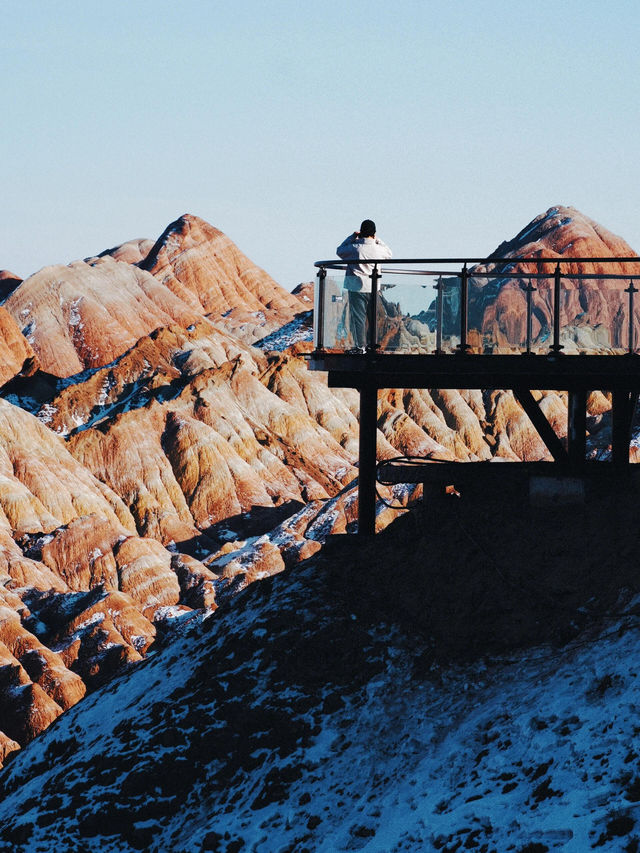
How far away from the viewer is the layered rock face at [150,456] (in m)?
53.6

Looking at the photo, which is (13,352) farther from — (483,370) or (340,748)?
(340,748)

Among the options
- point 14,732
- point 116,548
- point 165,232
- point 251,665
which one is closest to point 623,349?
point 251,665

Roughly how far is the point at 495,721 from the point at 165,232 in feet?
471

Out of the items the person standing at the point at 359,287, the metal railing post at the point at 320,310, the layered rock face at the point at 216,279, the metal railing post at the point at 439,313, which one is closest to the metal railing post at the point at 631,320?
the metal railing post at the point at 439,313

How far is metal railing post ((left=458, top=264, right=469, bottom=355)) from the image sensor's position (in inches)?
586

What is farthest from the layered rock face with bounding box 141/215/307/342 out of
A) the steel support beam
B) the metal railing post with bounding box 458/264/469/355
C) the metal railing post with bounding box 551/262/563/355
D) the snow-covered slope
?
the snow-covered slope

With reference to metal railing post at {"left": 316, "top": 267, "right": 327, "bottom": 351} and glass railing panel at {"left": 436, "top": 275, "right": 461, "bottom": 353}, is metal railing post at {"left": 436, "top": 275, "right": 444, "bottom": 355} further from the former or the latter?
metal railing post at {"left": 316, "top": 267, "right": 327, "bottom": 351}

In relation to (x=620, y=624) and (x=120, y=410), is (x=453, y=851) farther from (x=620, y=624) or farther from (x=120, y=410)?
(x=120, y=410)

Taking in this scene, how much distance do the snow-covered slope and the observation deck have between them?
2.67m

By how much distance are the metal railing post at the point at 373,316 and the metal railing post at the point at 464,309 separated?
0.99 meters

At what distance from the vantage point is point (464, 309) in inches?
588

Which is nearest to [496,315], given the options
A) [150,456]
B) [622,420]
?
[622,420]

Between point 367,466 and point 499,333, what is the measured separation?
2.31 m

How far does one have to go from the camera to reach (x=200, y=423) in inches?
3263
